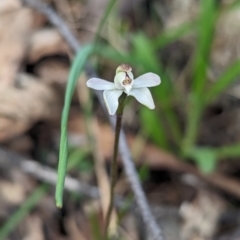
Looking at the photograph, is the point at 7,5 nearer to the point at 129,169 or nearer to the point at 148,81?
the point at 129,169

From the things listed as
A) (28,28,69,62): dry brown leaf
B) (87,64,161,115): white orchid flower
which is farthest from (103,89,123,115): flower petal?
(28,28,69,62): dry brown leaf

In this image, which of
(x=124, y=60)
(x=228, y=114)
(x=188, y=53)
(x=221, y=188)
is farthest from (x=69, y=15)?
(x=221, y=188)

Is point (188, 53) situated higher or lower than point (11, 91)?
higher

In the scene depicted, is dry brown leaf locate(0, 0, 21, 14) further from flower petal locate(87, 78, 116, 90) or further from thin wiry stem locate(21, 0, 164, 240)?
flower petal locate(87, 78, 116, 90)

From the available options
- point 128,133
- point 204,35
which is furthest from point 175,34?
point 128,133

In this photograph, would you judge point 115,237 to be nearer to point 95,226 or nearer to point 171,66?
point 95,226

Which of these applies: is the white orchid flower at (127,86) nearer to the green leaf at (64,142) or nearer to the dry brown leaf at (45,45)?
the green leaf at (64,142)

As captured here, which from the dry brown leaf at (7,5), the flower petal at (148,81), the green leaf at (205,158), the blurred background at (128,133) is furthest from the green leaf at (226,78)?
the dry brown leaf at (7,5)
